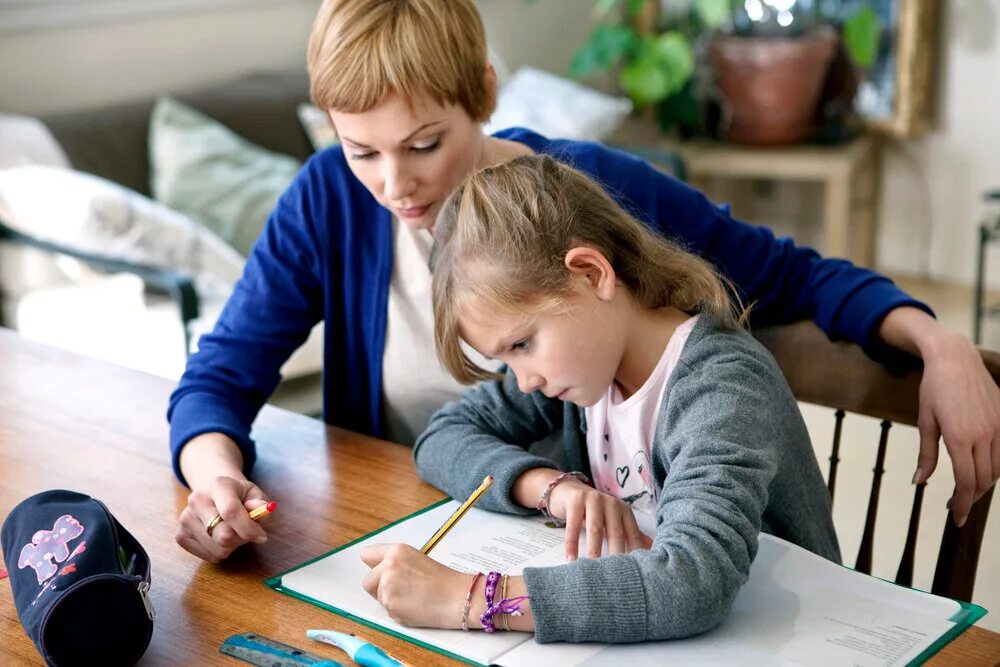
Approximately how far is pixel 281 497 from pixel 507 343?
0.30 metres

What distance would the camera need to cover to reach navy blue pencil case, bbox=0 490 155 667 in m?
0.89

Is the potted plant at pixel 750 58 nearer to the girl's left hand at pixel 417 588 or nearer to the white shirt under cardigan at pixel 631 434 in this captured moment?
the white shirt under cardigan at pixel 631 434

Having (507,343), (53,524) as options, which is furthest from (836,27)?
(53,524)

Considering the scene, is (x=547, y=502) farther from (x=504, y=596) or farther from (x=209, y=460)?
(x=209, y=460)

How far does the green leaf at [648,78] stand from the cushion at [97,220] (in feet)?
7.06

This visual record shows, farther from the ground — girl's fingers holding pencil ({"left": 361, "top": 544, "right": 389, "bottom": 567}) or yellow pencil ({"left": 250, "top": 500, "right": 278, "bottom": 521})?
girl's fingers holding pencil ({"left": 361, "top": 544, "right": 389, "bottom": 567})

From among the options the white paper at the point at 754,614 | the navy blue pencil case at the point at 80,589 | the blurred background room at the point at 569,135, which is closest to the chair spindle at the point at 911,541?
the white paper at the point at 754,614

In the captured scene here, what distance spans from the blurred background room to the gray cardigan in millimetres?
1184

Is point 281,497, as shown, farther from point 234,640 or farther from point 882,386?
point 882,386

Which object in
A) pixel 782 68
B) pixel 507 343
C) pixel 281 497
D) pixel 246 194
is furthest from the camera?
pixel 782 68

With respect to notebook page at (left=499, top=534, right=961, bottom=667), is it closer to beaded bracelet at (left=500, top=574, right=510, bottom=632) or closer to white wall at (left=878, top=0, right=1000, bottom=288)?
beaded bracelet at (left=500, top=574, right=510, bottom=632)

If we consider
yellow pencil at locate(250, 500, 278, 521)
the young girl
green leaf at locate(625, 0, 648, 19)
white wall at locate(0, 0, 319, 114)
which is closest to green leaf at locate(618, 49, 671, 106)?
green leaf at locate(625, 0, 648, 19)

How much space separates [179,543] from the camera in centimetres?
110

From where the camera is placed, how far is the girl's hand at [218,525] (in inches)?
42.4
